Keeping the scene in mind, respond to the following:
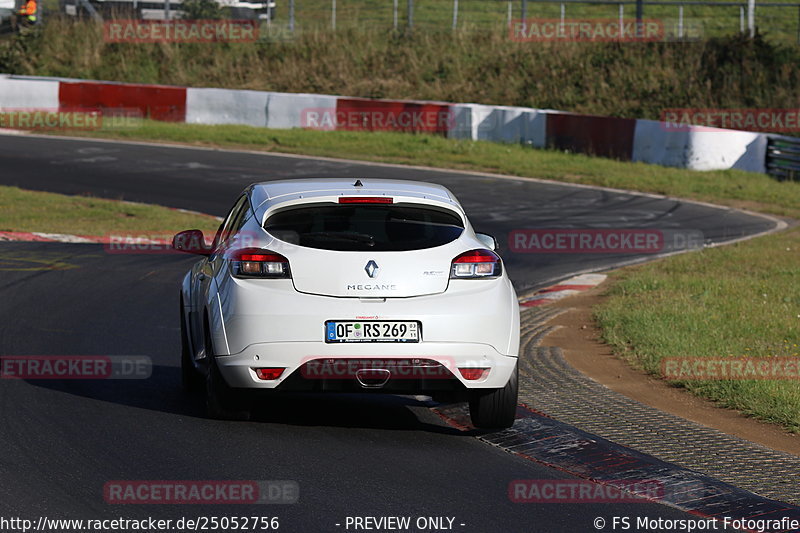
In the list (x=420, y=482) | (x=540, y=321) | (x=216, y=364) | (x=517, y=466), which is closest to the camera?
(x=420, y=482)

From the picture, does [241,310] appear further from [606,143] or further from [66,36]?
[66,36]

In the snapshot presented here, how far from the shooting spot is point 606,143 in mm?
28906

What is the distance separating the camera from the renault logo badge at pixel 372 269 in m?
7.28

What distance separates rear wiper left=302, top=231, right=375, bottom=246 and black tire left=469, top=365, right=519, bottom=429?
1.09 meters

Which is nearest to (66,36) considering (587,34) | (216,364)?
(587,34)

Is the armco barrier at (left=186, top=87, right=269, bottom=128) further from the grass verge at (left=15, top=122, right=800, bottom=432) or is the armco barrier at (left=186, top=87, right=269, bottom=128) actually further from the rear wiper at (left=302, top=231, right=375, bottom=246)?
the rear wiper at (left=302, top=231, right=375, bottom=246)

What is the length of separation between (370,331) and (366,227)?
2.57 feet

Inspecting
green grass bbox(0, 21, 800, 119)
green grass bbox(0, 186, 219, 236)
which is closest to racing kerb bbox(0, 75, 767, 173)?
green grass bbox(0, 21, 800, 119)

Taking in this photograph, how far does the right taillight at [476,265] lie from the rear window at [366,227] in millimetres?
169

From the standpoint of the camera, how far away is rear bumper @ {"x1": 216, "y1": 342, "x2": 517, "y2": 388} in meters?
7.16

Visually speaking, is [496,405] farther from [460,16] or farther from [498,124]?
[460,16]

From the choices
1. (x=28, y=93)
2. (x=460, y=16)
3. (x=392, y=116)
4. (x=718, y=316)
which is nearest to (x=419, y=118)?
(x=392, y=116)

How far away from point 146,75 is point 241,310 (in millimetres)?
35323

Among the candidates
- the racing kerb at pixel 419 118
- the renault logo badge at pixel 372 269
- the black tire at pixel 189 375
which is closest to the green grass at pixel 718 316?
the renault logo badge at pixel 372 269
